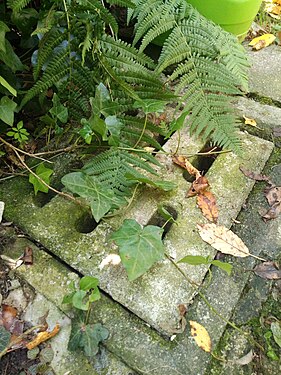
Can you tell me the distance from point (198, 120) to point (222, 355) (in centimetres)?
90

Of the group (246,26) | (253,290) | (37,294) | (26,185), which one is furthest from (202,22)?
(37,294)

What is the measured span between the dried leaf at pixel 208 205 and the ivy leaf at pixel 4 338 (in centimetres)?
79

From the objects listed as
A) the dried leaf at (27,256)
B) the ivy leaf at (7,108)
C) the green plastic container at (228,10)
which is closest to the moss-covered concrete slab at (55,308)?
the dried leaf at (27,256)

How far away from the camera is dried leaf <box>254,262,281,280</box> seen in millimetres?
1463

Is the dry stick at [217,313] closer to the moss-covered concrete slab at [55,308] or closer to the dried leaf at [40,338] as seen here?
the moss-covered concrete slab at [55,308]

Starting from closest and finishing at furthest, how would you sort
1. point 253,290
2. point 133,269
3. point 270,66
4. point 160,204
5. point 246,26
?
1. point 133,269
2. point 253,290
3. point 160,204
4. point 246,26
5. point 270,66

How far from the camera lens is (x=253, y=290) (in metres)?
1.43

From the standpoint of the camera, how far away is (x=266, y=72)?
2262 mm

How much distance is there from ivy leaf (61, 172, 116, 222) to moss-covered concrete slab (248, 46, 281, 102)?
113cm

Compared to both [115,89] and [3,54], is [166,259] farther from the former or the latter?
[3,54]

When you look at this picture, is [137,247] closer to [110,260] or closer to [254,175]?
[110,260]

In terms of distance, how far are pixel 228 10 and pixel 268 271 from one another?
47.1 inches

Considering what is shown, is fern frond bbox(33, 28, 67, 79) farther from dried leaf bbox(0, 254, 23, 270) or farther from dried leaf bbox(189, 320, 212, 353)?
dried leaf bbox(189, 320, 212, 353)

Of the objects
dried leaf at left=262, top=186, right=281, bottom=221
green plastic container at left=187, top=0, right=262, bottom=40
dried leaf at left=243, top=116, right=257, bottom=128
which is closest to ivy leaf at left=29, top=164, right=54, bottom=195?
dried leaf at left=262, top=186, right=281, bottom=221
